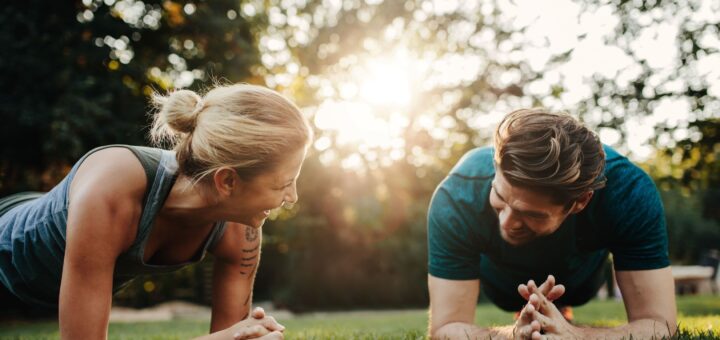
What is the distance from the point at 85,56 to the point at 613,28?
43.9 feet

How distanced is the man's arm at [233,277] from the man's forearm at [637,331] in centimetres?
192

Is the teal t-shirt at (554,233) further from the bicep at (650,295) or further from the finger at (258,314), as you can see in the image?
the finger at (258,314)

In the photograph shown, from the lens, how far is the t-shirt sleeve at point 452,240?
10.9 ft

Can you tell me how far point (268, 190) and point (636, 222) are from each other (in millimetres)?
2092

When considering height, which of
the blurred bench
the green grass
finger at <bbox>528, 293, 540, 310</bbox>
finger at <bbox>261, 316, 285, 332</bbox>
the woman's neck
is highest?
the woman's neck

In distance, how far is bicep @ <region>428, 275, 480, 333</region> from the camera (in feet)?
10.6

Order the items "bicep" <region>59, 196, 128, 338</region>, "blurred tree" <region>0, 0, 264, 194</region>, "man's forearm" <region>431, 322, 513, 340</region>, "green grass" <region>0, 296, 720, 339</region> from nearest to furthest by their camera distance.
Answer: "bicep" <region>59, 196, 128, 338</region> < "man's forearm" <region>431, 322, 513, 340</region> < "green grass" <region>0, 296, 720, 339</region> < "blurred tree" <region>0, 0, 264, 194</region>

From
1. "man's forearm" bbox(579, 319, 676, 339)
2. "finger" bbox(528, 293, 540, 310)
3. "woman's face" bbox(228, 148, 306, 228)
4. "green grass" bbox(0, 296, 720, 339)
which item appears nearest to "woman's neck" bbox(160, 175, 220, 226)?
"woman's face" bbox(228, 148, 306, 228)

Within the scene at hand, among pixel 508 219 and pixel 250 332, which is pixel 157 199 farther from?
pixel 508 219

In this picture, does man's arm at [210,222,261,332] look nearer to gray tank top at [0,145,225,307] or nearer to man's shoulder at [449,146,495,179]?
gray tank top at [0,145,225,307]

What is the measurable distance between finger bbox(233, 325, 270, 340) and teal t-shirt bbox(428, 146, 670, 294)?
1210 mm

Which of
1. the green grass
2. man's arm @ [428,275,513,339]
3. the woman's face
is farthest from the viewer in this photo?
the green grass

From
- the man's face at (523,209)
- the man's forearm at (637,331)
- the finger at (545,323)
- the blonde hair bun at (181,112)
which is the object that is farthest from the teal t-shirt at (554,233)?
the blonde hair bun at (181,112)

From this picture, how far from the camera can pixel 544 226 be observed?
314 cm
